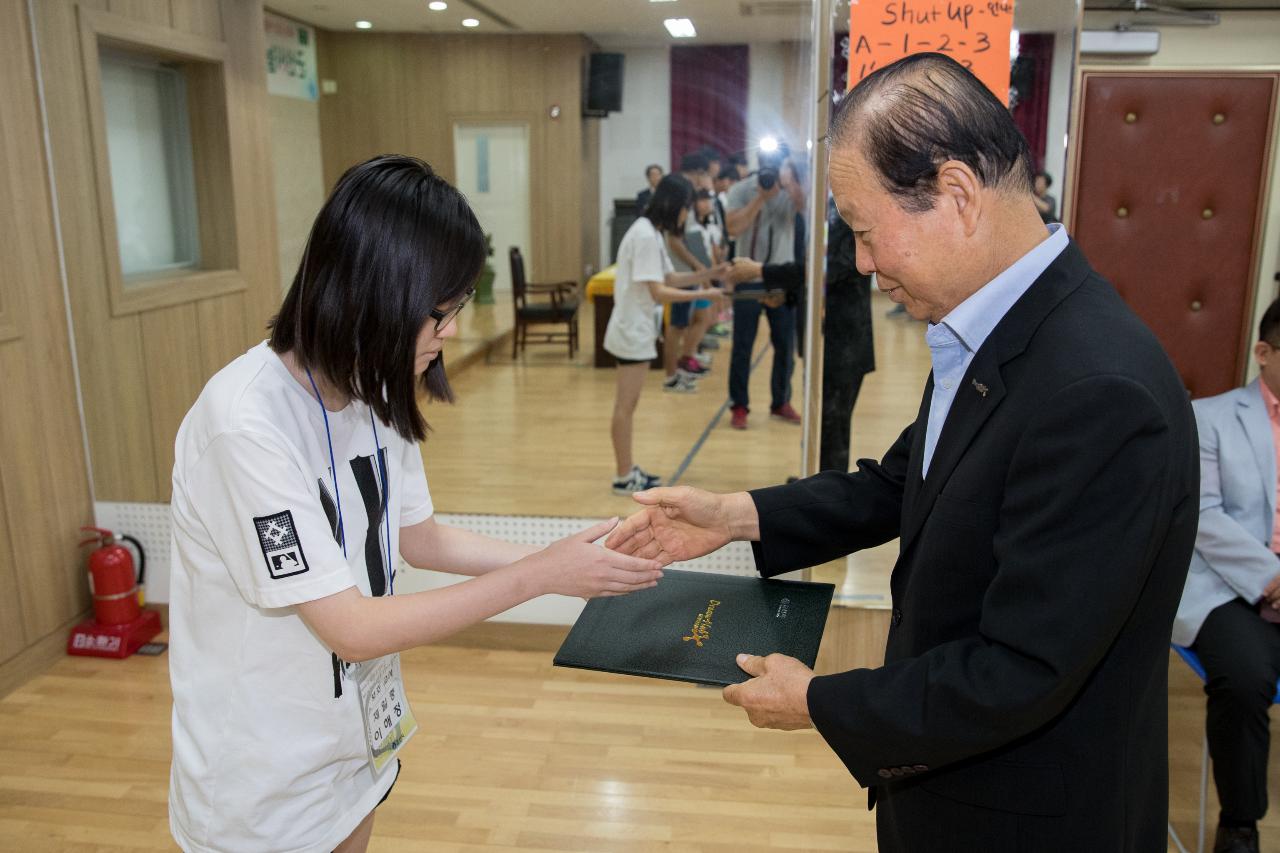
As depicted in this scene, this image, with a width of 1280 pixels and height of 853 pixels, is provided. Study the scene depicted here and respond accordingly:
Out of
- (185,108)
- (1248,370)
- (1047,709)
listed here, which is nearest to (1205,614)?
(1248,370)

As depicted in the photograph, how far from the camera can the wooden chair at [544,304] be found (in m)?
3.94

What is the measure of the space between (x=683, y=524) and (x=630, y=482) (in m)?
2.63

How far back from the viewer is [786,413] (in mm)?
3504

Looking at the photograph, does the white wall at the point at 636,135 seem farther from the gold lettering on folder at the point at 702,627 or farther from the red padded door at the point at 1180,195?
the gold lettering on folder at the point at 702,627

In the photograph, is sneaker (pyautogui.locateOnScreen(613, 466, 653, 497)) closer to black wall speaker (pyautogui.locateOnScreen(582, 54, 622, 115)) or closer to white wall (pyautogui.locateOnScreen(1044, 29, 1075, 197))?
black wall speaker (pyautogui.locateOnScreen(582, 54, 622, 115))

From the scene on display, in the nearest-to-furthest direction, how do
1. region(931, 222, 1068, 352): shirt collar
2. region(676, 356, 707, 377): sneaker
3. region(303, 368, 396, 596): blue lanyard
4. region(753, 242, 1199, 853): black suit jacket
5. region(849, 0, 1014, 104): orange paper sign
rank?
1. region(753, 242, 1199, 853): black suit jacket
2. region(931, 222, 1068, 352): shirt collar
3. region(303, 368, 396, 596): blue lanyard
4. region(849, 0, 1014, 104): orange paper sign
5. region(676, 356, 707, 377): sneaker

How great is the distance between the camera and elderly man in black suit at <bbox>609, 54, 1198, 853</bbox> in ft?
2.90

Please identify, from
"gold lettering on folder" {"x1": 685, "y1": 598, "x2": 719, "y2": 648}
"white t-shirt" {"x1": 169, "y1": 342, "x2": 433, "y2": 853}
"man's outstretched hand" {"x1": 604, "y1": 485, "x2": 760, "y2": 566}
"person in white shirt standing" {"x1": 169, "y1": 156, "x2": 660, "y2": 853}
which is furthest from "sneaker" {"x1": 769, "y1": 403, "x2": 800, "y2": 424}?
"white t-shirt" {"x1": 169, "y1": 342, "x2": 433, "y2": 853}

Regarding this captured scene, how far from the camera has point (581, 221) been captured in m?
3.87

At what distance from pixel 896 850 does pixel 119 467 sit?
3053 millimetres

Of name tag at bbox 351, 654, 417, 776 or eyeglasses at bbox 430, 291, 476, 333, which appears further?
name tag at bbox 351, 654, 417, 776

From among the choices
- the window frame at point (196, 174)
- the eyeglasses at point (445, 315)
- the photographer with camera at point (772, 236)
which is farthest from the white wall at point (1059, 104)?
the window frame at point (196, 174)

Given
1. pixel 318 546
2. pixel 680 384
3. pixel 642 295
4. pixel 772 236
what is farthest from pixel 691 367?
pixel 318 546

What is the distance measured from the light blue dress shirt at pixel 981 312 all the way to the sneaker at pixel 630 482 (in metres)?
3.13
